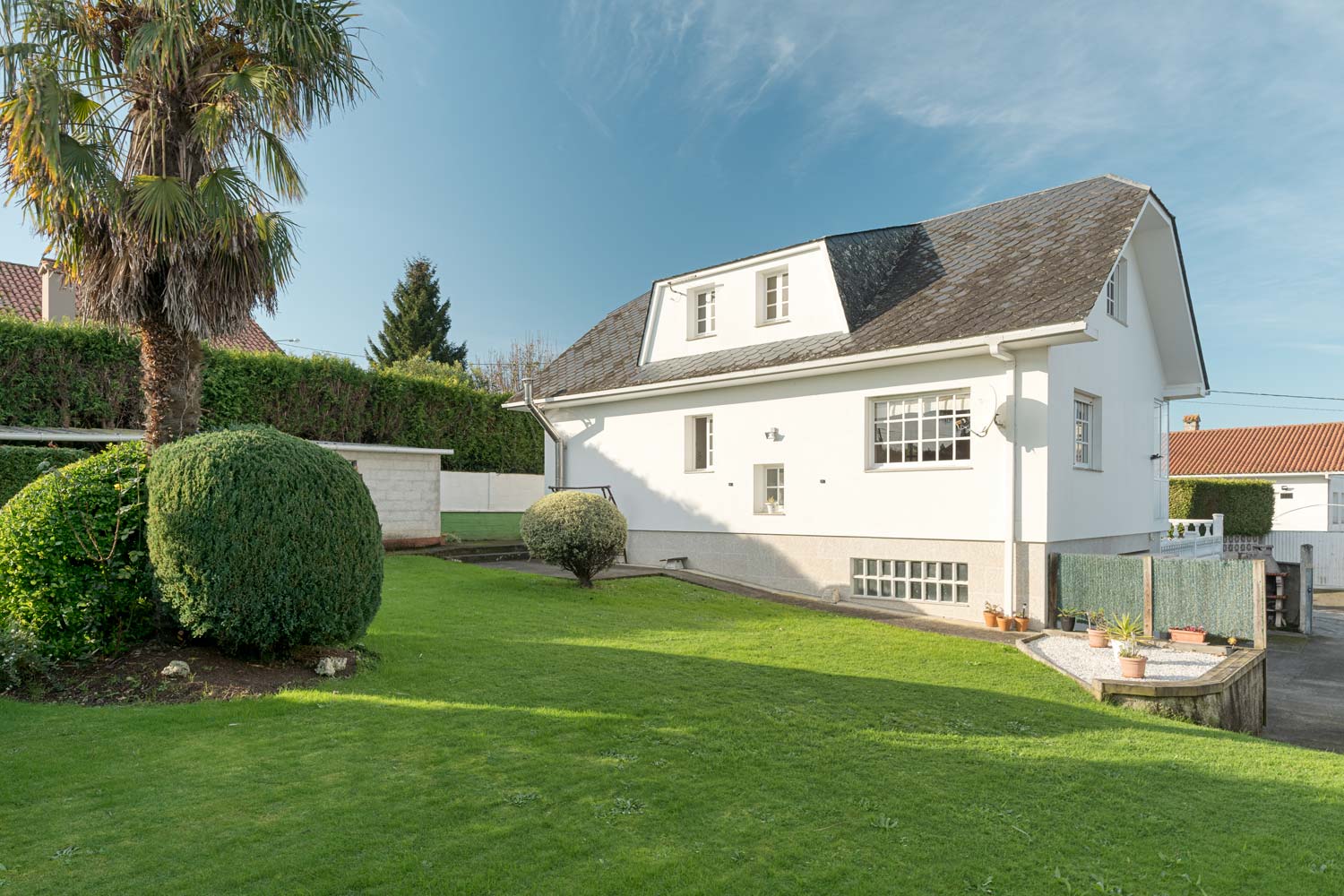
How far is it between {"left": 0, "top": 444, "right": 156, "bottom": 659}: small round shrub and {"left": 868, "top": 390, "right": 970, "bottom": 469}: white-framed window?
10797 millimetres

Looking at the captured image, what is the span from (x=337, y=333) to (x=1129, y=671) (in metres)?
49.5

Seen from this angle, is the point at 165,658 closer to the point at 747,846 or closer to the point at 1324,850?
the point at 747,846

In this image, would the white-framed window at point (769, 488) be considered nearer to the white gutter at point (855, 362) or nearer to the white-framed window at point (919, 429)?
the white gutter at point (855, 362)

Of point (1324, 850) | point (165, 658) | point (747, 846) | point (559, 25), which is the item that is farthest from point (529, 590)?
point (559, 25)

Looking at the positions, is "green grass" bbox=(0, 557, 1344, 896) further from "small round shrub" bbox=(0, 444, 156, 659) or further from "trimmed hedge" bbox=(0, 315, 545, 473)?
"trimmed hedge" bbox=(0, 315, 545, 473)

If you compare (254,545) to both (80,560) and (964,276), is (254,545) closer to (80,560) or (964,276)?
(80,560)

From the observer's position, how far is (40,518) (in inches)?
262

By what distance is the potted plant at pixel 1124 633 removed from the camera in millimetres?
8867

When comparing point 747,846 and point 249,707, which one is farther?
point 249,707

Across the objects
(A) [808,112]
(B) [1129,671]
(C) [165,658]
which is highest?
(A) [808,112]

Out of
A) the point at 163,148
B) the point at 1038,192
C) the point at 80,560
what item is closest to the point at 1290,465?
the point at 1038,192

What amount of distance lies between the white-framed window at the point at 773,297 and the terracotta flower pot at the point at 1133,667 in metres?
9.30

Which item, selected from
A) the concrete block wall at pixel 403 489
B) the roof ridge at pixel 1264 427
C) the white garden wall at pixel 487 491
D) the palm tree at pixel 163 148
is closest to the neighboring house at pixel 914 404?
the concrete block wall at pixel 403 489

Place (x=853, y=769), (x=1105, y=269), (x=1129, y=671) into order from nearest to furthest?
(x=853, y=769), (x=1129, y=671), (x=1105, y=269)
